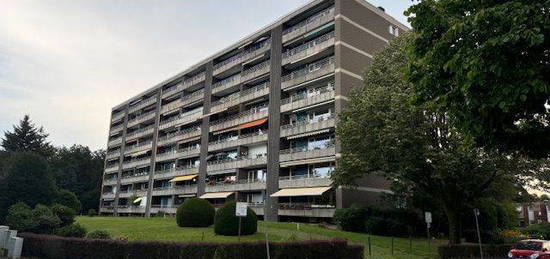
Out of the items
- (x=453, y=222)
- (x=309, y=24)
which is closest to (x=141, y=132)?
(x=309, y=24)

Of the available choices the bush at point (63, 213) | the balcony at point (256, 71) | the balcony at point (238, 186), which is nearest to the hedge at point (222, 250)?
the bush at point (63, 213)

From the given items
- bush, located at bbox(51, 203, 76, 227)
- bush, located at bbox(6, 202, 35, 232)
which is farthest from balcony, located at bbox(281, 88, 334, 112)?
bush, located at bbox(6, 202, 35, 232)

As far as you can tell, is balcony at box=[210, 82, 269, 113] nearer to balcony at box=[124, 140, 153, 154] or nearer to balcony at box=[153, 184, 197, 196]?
balcony at box=[153, 184, 197, 196]

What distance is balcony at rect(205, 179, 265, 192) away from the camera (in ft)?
157

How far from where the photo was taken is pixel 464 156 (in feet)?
82.1

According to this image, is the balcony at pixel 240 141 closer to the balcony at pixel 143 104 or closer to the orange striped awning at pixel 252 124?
the orange striped awning at pixel 252 124

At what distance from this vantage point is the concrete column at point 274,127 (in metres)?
45.2

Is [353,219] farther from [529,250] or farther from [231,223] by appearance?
[529,250]

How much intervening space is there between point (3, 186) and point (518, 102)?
3124 centimetres

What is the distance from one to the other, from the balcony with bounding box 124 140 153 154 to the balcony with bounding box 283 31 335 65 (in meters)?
37.8

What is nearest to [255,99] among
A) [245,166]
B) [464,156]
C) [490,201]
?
[245,166]

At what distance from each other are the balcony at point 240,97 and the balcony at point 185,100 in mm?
5392

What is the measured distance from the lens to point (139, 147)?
7994cm

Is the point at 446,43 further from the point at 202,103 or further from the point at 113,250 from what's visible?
the point at 202,103
